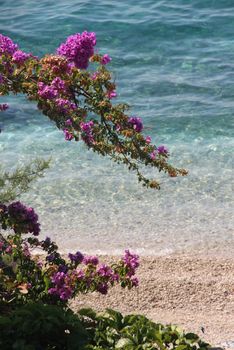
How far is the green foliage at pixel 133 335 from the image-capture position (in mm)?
5539

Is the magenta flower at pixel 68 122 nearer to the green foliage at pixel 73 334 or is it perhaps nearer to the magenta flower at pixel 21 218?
the magenta flower at pixel 21 218

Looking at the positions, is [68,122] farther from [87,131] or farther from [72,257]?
[72,257]

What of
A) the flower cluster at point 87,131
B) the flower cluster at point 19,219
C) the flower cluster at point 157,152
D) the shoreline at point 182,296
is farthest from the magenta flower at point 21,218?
the shoreline at point 182,296

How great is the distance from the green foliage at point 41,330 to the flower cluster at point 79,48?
6.58 feet

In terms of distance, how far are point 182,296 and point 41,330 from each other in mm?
3274

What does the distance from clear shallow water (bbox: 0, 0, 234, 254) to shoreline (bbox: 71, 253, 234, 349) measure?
2.30ft

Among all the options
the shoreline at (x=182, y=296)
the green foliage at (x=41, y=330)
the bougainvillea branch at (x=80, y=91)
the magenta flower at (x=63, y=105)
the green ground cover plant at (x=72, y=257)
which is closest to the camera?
the green foliage at (x=41, y=330)

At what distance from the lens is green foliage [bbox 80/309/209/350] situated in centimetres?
554

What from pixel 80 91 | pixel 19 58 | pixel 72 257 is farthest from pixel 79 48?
pixel 72 257

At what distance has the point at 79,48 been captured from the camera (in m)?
6.01

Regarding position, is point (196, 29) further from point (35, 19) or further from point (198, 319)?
point (198, 319)

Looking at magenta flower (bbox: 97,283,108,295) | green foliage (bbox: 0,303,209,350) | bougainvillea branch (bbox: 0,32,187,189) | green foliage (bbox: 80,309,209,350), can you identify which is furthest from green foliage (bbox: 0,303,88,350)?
bougainvillea branch (bbox: 0,32,187,189)

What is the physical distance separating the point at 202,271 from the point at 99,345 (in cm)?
364

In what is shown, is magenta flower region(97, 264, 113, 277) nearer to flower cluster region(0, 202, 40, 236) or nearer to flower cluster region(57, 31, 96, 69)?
flower cluster region(0, 202, 40, 236)
